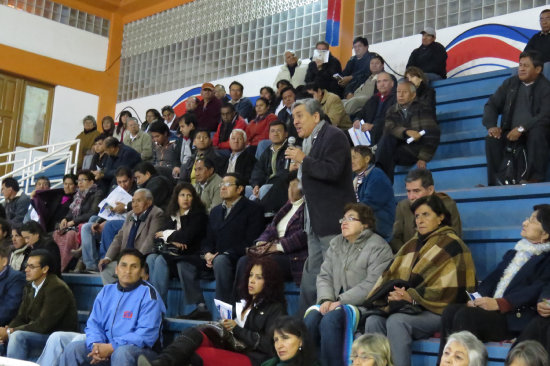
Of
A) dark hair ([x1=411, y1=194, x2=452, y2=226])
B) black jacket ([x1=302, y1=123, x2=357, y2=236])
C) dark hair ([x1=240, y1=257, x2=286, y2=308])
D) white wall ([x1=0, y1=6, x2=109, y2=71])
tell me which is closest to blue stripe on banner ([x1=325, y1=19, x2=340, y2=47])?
white wall ([x1=0, y1=6, x2=109, y2=71])

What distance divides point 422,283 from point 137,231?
2882 millimetres

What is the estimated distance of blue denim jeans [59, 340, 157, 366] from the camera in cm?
464

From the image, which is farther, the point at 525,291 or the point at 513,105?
the point at 513,105

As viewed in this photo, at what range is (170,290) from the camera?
19.8 feet

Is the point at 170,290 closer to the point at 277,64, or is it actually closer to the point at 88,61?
the point at 277,64

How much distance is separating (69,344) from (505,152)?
3.30 m

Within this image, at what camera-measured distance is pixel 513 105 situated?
19.7 ft

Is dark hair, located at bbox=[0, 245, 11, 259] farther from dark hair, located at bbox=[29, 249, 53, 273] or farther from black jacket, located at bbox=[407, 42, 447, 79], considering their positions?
black jacket, located at bbox=[407, 42, 447, 79]

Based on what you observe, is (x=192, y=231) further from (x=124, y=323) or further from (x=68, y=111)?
(x=68, y=111)

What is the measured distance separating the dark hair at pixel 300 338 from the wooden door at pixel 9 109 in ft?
30.8

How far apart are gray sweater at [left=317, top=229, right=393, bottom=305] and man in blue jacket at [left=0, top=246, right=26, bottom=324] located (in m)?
2.55

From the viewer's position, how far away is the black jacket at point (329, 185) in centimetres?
461

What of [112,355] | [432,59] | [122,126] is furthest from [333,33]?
[112,355]

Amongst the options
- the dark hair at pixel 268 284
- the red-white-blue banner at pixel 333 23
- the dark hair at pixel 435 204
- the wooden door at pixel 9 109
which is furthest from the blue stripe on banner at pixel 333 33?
the dark hair at pixel 435 204
